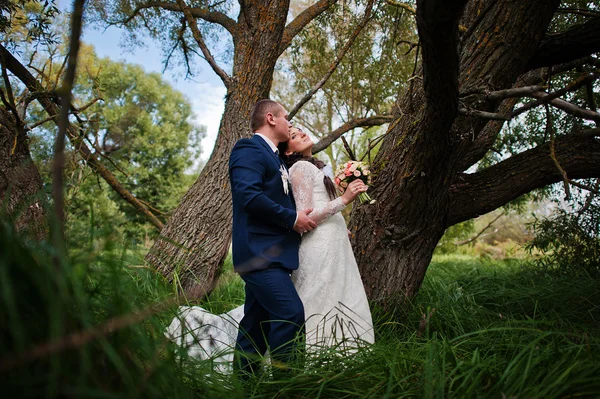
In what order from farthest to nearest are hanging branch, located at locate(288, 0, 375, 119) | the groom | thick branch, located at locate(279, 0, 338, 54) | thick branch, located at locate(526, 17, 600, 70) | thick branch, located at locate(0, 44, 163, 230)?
hanging branch, located at locate(288, 0, 375, 119), thick branch, located at locate(279, 0, 338, 54), thick branch, located at locate(0, 44, 163, 230), thick branch, located at locate(526, 17, 600, 70), the groom

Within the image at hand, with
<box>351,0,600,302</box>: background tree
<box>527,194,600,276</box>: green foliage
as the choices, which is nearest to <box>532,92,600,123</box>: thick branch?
<box>351,0,600,302</box>: background tree

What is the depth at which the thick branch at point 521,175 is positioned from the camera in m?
3.93

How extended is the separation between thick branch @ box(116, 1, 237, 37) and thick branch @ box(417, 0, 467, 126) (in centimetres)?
368

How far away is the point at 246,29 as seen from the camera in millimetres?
5059

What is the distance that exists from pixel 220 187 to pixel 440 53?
121 inches

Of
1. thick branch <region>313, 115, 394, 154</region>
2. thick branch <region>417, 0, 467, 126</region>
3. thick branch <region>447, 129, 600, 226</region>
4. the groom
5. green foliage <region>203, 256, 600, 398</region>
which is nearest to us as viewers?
green foliage <region>203, 256, 600, 398</region>

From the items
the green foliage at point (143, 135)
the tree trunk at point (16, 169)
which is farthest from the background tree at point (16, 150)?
the green foliage at point (143, 135)

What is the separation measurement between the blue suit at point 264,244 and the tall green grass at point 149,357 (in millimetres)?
620

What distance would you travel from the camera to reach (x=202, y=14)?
6.33 metres

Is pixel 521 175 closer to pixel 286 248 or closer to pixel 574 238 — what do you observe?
pixel 286 248

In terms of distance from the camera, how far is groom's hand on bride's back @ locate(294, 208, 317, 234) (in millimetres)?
2969

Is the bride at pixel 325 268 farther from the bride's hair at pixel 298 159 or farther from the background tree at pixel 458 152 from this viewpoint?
the background tree at pixel 458 152

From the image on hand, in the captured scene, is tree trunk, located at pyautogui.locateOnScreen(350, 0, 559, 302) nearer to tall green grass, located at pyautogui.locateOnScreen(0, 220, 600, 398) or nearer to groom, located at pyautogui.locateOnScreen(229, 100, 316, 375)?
tall green grass, located at pyautogui.locateOnScreen(0, 220, 600, 398)

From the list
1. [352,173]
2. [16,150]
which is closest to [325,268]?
[352,173]
